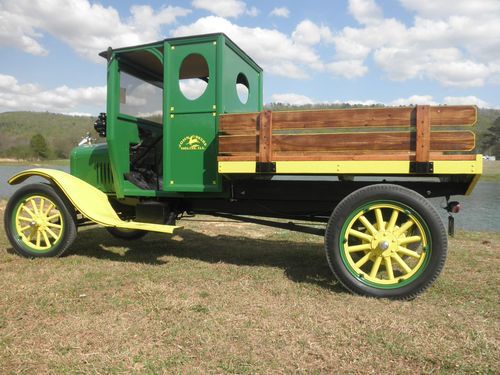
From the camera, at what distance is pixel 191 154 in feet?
14.8

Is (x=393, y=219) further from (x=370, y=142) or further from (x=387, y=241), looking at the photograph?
(x=370, y=142)

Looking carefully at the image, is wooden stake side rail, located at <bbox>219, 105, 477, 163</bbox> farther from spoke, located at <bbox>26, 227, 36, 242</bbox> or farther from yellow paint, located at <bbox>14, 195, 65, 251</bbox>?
spoke, located at <bbox>26, 227, 36, 242</bbox>

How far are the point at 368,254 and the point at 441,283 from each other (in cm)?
94

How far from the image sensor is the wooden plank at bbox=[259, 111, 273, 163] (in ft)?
12.6

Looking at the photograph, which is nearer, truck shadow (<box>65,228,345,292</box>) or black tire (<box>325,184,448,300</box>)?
black tire (<box>325,184,448,300</box>)

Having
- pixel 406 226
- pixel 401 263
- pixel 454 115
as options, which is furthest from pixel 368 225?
pixel 454 115

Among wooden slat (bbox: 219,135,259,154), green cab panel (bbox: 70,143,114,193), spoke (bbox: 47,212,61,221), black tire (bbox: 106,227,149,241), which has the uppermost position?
wooden slat (bbox: 219,135,259,154)

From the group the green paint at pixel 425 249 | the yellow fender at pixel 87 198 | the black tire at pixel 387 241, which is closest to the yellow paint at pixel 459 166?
the black tire at pixel 387 241

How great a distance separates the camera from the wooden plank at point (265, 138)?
3.86m

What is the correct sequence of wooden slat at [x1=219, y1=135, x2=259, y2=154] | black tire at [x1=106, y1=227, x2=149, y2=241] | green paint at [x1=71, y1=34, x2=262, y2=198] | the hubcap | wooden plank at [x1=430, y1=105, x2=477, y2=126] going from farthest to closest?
black tire at [x1=106, y1=227, x2=149, y2=241]
green paint at [x1=71, y1=34, x2=262, y2=198]
wooden slat at [x1=219, y1=135, x2=259, y2=154]
the hubcap
wooden plank at [x1=430, y1=105, x2=477, y2=126]

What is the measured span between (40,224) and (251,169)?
109 inches

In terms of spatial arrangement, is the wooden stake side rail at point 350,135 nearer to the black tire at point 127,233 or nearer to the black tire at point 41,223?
the black tire at point 41,223

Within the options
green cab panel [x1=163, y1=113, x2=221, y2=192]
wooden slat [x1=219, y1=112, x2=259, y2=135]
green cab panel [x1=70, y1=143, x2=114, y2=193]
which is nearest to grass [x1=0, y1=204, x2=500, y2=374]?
green cab panel [x1=163, y1=113, x2=221, y2=192]

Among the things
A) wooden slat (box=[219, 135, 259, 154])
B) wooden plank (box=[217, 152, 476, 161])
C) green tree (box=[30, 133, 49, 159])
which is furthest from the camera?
green tree (box=[30, 133, 49, 159])
